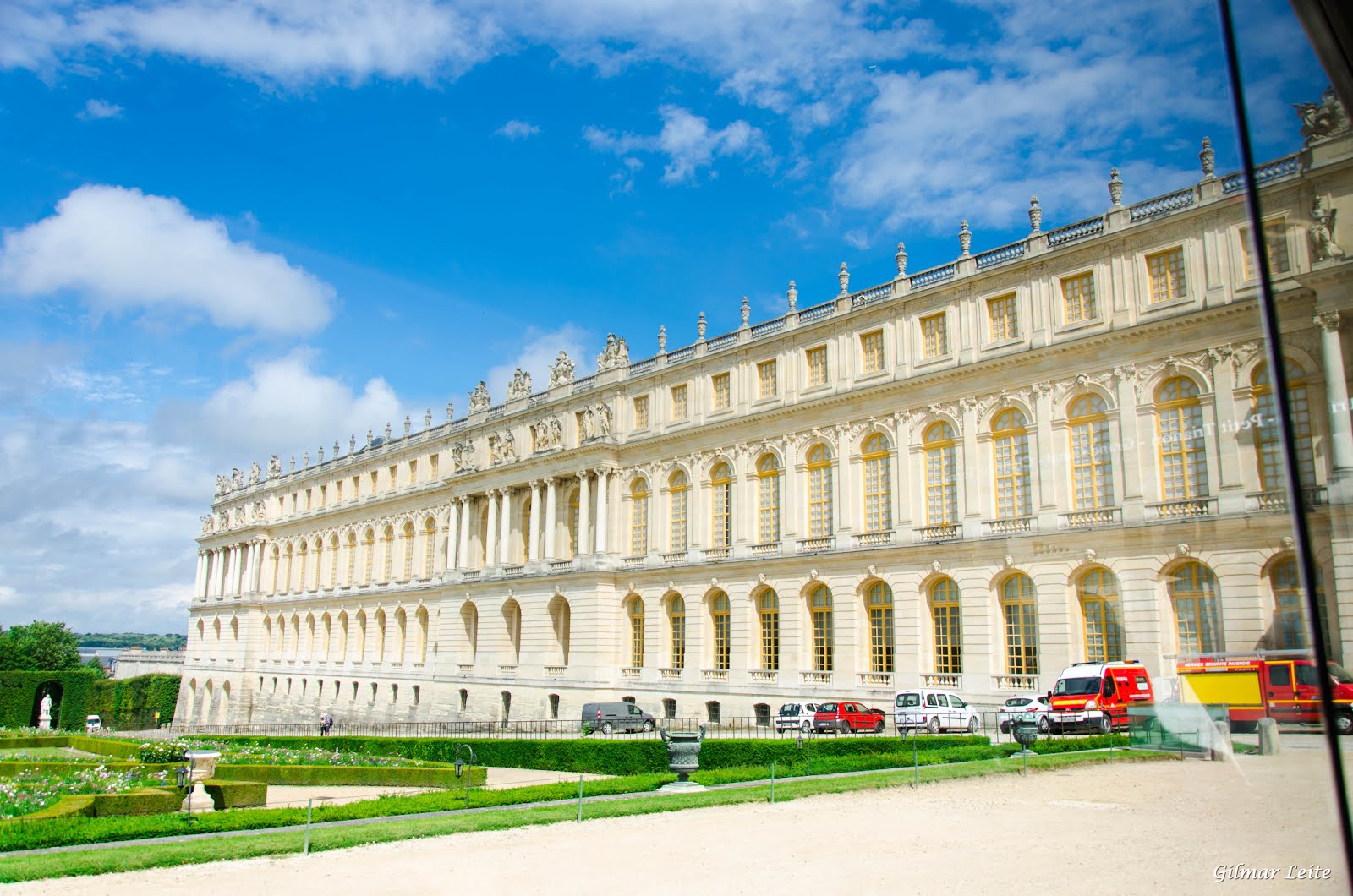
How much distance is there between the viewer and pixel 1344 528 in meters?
3.84

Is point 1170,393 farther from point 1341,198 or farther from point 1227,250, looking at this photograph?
point 1341,198

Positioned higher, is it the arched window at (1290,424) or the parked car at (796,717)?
the arched window at (1290,424)

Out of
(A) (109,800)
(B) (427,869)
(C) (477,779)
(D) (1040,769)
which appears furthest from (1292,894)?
(C) (477,779)

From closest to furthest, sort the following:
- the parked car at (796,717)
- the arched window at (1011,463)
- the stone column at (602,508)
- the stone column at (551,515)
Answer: the parked car at (796,717), the arched window at (1011,463), the stone column at (602,508), the stone column at (551,515)

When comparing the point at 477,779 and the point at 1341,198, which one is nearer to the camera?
the point at 1341,198

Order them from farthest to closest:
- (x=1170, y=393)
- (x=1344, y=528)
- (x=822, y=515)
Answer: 1. (x=822, y=515)
2. (x=1170, y=393)
3. (x=1344, y=528)

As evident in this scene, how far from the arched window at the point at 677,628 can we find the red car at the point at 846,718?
14811 mm

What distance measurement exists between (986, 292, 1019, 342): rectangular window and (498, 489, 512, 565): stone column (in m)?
32.5

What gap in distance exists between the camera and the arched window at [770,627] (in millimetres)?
46656

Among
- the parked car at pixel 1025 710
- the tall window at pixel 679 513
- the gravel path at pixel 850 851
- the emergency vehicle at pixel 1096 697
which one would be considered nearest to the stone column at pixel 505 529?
the tall window at pixel 679 513

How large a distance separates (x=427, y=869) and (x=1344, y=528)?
46.3 ft

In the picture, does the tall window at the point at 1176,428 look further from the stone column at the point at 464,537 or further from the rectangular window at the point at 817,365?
the stone column at the point at 464,537

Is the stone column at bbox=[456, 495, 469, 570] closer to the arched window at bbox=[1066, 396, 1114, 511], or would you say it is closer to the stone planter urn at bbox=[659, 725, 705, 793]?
the arched window at bbox=[1066, 396, 1114, 511]

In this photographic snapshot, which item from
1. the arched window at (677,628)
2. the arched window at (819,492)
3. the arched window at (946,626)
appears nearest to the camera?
the arched window at (946,626)
